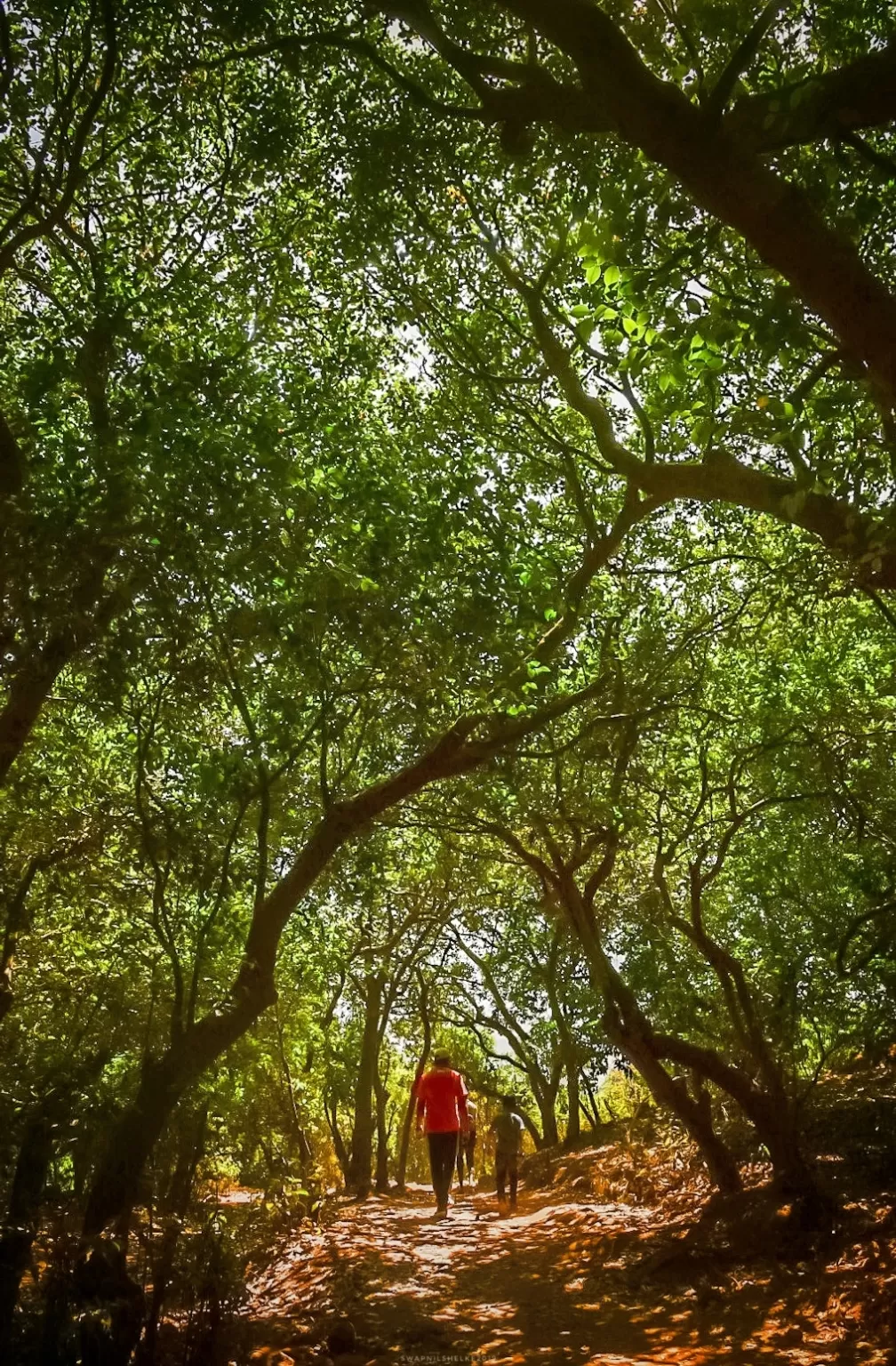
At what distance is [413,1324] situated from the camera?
21.7ft

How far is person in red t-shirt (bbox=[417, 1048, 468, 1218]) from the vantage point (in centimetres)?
→ 1165

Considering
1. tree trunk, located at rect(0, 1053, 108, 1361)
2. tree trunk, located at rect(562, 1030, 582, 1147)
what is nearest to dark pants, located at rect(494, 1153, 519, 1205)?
tree trunk, located at rect(562, 1030, 582, 1147)

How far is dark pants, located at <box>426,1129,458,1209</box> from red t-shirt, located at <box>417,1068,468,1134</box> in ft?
0.45

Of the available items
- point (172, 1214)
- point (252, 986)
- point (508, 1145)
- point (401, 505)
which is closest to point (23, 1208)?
point (172, 1214)

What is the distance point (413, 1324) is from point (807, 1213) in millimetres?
3605

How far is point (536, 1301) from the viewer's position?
739 cm

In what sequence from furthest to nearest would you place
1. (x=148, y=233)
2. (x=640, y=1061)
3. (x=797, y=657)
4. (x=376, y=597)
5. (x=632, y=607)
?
(x=797, y=657) < (x=632, y=607) < (x=640, y=1061) < (x=148, y=233) < (x=376, y=597)

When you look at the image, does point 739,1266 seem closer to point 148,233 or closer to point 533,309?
point 533,309

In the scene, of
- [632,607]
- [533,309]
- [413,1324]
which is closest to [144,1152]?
[413,1324]

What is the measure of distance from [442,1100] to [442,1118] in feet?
0.66

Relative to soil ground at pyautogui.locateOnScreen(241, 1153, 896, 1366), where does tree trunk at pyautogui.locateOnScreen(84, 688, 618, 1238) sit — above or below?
above

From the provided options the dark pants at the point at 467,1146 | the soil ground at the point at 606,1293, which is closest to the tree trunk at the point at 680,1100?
the soil ground at the point at 606,1293

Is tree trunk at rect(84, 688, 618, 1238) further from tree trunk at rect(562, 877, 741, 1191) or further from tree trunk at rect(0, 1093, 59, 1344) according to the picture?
tree trunk at rect(562, 877, 741, 1191)

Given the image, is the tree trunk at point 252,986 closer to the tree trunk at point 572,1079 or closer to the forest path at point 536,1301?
the forest path at point 536,1301
